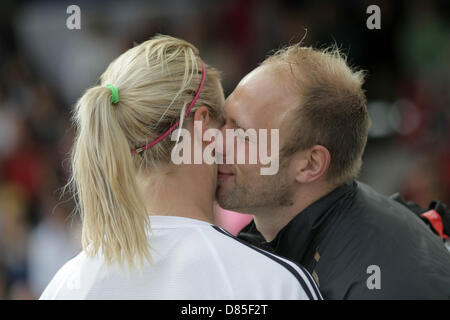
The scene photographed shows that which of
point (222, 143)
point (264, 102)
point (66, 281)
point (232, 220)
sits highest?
point (264, 102)

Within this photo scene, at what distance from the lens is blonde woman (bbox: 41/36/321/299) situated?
1.38 meters

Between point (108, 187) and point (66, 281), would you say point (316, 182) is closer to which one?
point (108, 187)

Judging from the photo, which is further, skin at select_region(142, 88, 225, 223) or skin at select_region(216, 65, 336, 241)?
skin at select_region(216, 65, 336, 241)

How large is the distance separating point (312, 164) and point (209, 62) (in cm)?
360

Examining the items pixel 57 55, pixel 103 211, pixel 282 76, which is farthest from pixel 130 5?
pixel 103 211

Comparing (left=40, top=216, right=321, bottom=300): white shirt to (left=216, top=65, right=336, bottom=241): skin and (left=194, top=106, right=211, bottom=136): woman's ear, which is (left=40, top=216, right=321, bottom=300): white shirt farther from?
(left=216, top=65, right=336, bottom=241): skin

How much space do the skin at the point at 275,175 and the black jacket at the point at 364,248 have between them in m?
0.06

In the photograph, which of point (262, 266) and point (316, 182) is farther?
point (316, 182)

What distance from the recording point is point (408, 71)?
4891 mm

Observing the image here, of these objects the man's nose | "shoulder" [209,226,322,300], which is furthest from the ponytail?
the man's nose

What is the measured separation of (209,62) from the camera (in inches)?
209

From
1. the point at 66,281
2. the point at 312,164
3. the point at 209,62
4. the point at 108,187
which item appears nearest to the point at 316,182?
the point at 312,164

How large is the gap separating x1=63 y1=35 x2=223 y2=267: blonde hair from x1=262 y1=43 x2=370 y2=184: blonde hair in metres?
0.34

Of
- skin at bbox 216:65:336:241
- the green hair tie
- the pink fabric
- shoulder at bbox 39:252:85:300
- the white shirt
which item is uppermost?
the green hair tie
